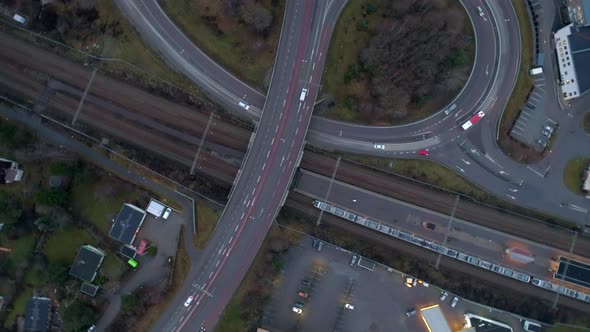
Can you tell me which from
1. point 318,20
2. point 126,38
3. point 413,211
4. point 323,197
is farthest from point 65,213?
point 413,211

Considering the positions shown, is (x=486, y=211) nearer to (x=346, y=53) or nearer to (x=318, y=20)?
(x=346, y=53)

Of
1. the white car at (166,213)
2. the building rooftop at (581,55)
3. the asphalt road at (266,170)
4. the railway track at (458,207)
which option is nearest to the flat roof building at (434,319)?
the railway track at (458,207)

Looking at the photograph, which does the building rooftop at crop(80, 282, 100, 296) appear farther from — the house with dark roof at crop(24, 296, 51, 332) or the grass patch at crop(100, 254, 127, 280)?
the house with dark roof at crop(24, 296, 51, 332)

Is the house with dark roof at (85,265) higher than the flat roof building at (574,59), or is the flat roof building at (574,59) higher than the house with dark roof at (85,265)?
the flat roof building at (574,59)

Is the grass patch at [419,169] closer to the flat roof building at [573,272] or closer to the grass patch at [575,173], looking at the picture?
the grass patch at [575,173]

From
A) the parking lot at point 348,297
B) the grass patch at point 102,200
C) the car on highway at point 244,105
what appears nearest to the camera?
the grass patch at point 102,200

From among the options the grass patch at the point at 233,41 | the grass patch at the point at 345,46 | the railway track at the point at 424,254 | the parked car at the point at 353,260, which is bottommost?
the parked car at the point at 353,260

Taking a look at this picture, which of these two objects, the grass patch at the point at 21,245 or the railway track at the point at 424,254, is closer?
the grass patch at the point at 21,245

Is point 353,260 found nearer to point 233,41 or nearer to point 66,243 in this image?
point 233,41
